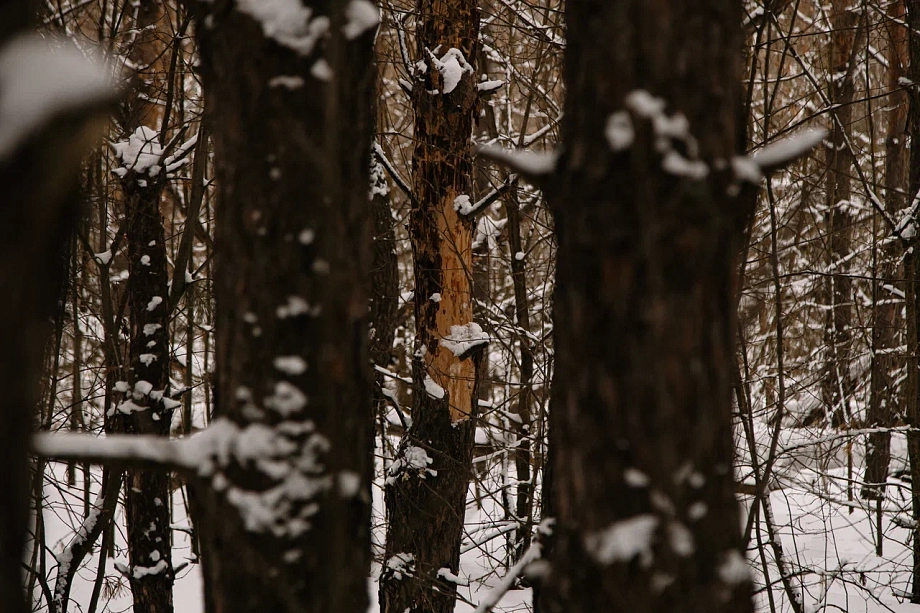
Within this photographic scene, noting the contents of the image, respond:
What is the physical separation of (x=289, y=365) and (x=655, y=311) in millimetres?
910

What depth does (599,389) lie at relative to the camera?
1793 millimetres

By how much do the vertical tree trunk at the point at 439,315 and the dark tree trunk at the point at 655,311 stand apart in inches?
139

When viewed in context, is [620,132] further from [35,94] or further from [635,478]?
[35,94]

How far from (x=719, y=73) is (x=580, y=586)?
4.16 ft

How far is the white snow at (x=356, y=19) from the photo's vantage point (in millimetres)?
1979

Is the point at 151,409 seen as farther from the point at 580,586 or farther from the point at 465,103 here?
the point at 580,586

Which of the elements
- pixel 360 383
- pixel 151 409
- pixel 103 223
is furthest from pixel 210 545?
pixel 103 223

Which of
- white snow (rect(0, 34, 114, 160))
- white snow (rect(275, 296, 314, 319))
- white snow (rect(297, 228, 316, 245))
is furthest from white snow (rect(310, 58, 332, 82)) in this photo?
white snow (rect(0, 34, 114, 160))

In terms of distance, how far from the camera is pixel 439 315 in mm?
5469

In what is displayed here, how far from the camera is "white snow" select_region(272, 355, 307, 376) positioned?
1.92m

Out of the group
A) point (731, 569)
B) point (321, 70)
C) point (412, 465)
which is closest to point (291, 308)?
point (321, 70)

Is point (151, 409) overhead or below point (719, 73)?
overhead

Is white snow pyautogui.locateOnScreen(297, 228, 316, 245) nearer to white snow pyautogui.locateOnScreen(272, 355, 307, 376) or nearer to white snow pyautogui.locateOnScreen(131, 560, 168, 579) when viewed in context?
white snow pyautogui.locateOnScreen(272, 355, 307, 376)

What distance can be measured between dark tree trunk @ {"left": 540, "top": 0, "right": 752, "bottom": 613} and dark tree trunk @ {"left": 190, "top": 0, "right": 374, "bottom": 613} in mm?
607
